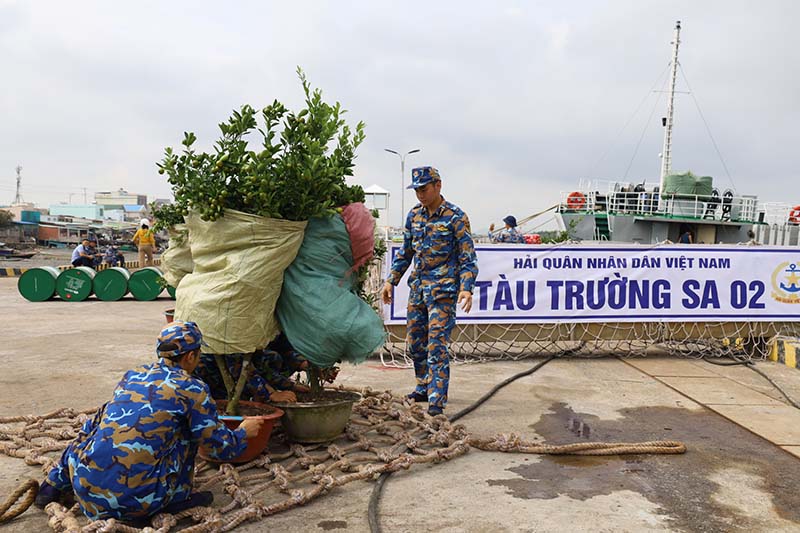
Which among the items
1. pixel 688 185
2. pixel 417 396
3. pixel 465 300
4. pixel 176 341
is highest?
pixel 688 185

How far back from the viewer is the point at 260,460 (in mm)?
3572

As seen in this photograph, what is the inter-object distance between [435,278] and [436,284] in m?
0.05

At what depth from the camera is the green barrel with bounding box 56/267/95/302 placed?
1230cm

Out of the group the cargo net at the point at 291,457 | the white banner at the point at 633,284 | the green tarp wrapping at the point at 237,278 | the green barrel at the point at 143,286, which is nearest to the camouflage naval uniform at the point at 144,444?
the cargo net at the point at 291,457

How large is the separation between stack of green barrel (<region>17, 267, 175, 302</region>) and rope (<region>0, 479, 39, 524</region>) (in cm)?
967

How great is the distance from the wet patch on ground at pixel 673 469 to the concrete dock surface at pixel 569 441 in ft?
0.04

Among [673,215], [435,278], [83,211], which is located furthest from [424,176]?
[83,211]

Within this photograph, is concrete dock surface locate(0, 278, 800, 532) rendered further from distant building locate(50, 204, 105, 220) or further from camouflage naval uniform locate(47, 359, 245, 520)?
distant building locate(50, 204, 105, 220)

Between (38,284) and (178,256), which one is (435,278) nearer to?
(178,256)

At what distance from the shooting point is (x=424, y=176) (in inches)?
185

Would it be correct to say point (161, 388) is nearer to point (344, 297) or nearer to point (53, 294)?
point (344, 297)

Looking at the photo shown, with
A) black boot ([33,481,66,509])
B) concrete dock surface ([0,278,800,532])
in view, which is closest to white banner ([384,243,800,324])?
concrete dock surface ([0,278,800,532])

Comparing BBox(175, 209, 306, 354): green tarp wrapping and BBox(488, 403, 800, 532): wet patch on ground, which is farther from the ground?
BBox(175, 209, 306, 354): green tarp wrapping

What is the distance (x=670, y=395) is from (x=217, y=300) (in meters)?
3.98
